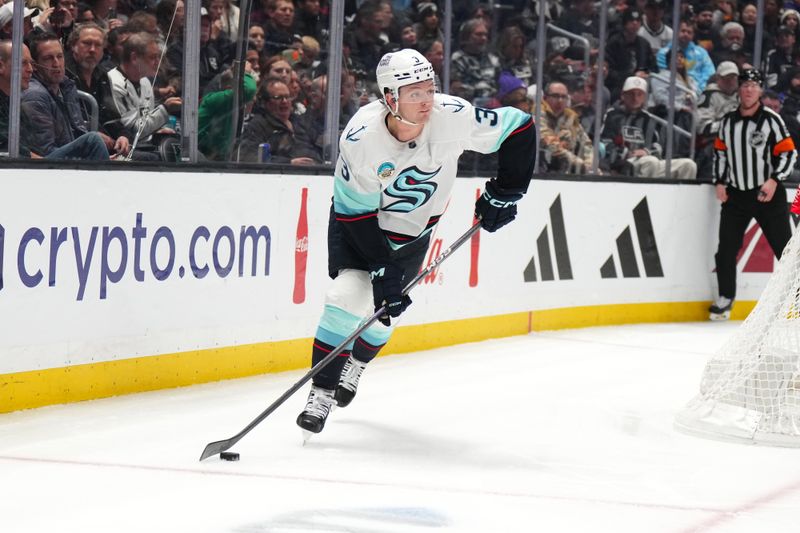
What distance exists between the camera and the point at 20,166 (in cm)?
413

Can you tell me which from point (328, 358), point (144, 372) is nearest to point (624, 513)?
point (328, 358)

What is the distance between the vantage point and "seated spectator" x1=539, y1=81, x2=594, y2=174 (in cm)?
710

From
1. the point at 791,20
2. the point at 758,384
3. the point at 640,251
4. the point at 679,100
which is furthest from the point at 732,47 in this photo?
the point at 758,384

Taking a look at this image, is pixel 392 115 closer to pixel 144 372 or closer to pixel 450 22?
pixel 144 372

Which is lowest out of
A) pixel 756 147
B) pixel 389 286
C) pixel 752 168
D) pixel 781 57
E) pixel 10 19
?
pixel 389 286

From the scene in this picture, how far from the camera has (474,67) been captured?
21.7 feet

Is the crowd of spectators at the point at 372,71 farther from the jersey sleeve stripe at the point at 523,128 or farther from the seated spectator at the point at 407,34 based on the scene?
the jersey sleeve stripe at the point at 523,128

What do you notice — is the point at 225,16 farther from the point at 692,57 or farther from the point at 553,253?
the point at 692,57

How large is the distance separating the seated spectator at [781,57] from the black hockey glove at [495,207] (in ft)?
16.4

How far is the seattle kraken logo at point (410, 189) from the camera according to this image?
12.6 feet

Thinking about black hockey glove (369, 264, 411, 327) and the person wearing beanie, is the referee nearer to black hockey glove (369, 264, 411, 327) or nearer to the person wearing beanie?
the person wearing beanie

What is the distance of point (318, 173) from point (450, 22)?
1.42 meters

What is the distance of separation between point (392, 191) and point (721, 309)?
4.47 m

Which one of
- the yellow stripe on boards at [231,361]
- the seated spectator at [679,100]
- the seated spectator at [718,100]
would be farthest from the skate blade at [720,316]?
the seated spectator at [718,100]
